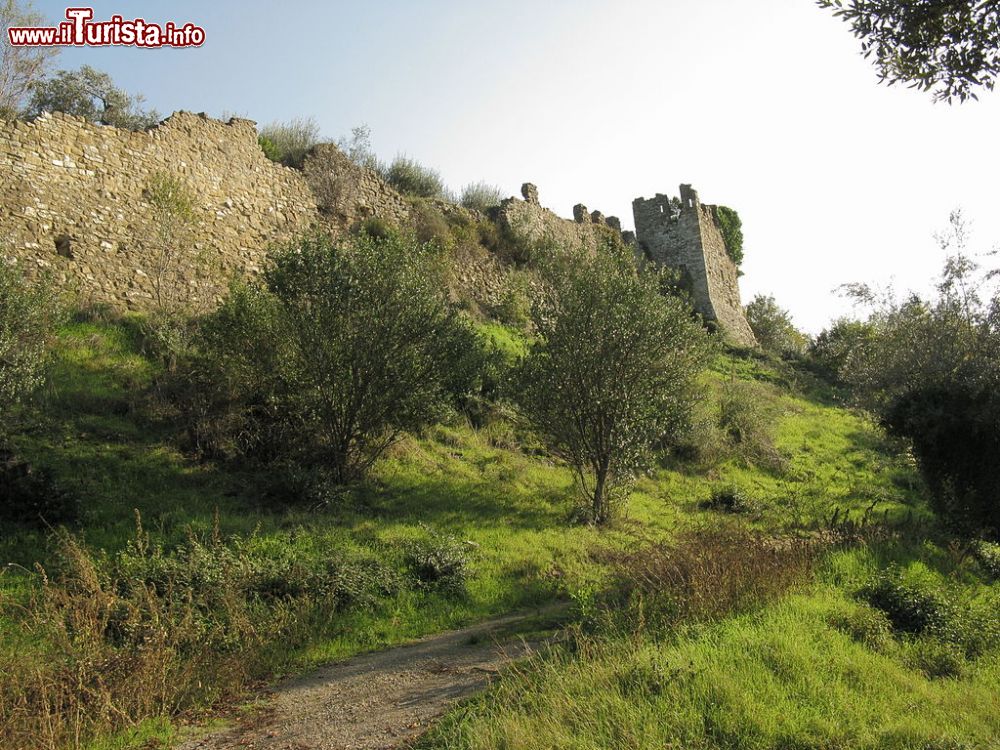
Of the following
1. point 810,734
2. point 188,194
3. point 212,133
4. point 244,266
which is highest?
point 212,133

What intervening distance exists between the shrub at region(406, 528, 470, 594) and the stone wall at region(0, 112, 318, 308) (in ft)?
32.3

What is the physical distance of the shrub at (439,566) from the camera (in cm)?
1121

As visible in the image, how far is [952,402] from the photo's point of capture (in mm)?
13289

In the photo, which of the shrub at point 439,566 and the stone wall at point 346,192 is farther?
the stone wall at point 346,192

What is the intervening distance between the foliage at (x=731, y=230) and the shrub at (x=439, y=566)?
33.6 m

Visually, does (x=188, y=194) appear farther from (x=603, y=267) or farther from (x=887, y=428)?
(x=887, y=428)

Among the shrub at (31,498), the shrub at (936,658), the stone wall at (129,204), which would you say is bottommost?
the shrub at (936,658)

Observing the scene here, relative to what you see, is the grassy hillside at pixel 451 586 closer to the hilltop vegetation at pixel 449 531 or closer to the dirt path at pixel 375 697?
the hilltop vegetation at pixel 449 531

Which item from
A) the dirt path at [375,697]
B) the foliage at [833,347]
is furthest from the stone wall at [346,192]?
the foliage at [833,347]

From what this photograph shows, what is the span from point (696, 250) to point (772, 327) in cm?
892

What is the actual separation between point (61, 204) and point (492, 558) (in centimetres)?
1386

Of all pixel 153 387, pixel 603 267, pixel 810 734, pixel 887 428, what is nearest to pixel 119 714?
pixel 810 734

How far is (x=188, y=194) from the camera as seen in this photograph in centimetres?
1964

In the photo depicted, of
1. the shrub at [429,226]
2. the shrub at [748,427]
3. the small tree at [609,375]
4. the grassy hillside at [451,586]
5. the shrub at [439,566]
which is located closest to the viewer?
the grassy hillside at [451,586]
